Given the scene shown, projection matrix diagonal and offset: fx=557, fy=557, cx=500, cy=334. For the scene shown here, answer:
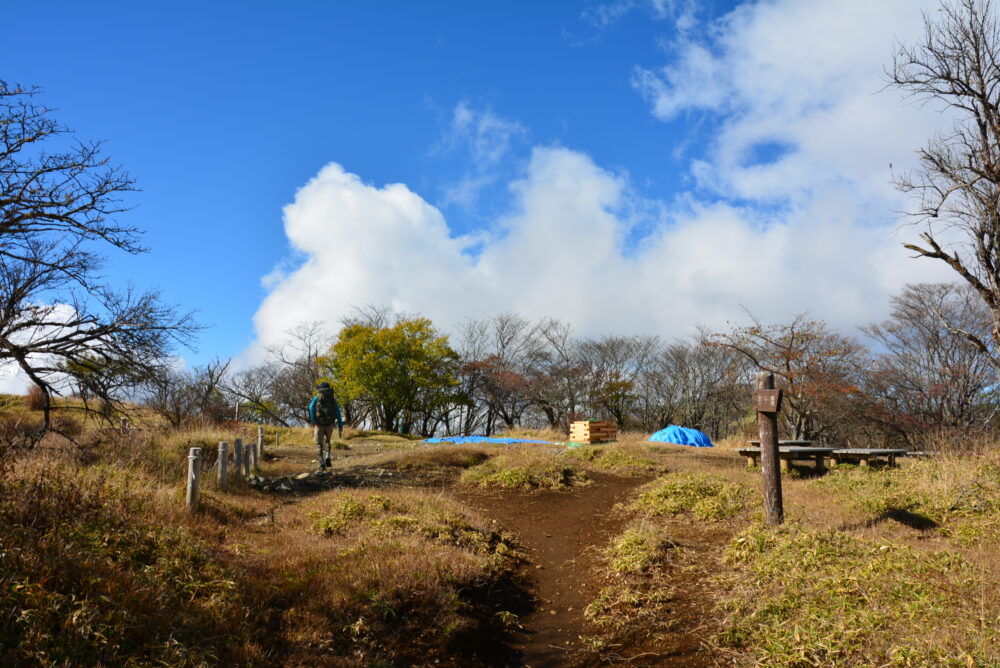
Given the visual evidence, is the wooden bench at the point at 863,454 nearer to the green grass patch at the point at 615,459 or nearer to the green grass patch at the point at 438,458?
the green grass patch at the point at 615,459

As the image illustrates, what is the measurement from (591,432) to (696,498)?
9.78 meters

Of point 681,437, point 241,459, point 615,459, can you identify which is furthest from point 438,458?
point 681,437

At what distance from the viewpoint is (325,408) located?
1298 centimetres

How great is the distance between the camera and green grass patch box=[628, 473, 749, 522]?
812cm

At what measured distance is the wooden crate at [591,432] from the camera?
18.7 metres

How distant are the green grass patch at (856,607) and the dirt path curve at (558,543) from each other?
1.46 metres

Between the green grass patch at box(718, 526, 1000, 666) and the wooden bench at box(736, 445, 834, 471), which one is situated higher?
the wooden bench at box(736, 445, 834, 471)

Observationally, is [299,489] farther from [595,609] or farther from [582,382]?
[582,382]

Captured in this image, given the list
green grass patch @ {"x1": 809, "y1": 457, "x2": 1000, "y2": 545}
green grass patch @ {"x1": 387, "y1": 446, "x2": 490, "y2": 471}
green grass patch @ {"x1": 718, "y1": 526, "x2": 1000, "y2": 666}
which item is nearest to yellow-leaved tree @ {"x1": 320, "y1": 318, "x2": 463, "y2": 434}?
green grass patch @ {"x1": 387, "y1": 446, "x2": 490, "y2": 471}

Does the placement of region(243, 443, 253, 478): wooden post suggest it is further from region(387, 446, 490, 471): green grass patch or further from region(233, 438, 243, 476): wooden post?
region(387, 446, 490, 471): green grass patch

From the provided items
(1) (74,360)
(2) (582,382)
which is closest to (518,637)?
(1) (74,360)

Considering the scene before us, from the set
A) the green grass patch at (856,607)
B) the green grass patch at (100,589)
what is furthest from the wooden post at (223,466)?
the green grass patch at (856,607)

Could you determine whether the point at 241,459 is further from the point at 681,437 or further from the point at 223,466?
the point at 681,437

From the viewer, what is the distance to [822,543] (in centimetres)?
572
